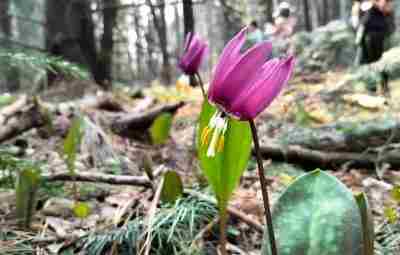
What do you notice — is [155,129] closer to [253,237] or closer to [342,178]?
[342,178]

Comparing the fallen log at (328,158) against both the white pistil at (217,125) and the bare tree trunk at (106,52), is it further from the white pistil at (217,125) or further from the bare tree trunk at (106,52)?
the bare tree trunk at (106,52)

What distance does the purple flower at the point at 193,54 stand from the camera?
2.07 meters

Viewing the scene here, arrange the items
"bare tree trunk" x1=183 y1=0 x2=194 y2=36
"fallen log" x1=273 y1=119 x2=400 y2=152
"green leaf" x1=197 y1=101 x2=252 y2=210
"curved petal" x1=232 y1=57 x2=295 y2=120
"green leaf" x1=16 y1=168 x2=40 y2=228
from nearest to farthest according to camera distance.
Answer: "curved petal" x1=232 y1=57 x2=295 y2=120 → "green leaf" x1=197 y1=101 x2=252 y2=210 → "green leaf" x1=16 y1=168 x2=40 y2=228 → "fallen log" x1=273 y1=119 x2=400 y2=152 → "bare tree trunk" x1=183 y1=0 x2=194 y2=36

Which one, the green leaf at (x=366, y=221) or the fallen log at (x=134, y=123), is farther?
the fallen log at (x=134, y=123)

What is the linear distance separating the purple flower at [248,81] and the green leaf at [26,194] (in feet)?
3.27

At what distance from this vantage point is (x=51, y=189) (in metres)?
2.44

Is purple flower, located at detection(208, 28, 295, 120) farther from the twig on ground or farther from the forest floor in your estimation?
the twig on ground

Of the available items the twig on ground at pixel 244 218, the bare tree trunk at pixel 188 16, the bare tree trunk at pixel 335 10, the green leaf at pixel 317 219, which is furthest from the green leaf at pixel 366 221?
the bare tree trunk at pixel 335 10

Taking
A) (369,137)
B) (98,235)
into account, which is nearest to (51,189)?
(98,235)

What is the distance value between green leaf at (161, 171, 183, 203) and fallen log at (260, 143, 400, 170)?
4.10ft

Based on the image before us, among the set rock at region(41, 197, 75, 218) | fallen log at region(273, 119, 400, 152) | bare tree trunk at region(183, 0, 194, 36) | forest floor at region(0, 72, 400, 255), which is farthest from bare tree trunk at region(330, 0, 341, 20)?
rock at region(41, 197, 75, 218)

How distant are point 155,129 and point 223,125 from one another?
2206 millimetres

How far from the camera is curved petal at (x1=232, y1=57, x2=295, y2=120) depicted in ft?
3.41

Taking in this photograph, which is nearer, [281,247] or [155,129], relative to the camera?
[281,247]
